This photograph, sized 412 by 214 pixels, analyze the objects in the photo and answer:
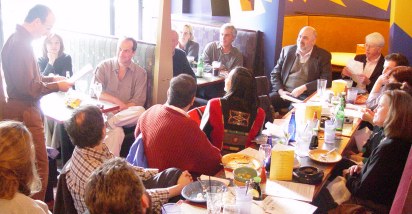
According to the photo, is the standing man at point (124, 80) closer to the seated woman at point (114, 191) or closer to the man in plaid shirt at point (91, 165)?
the man in plaid shirt at point (91, 165)

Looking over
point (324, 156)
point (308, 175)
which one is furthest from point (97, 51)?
point (308, 175)

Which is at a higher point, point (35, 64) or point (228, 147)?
point (35, 64)

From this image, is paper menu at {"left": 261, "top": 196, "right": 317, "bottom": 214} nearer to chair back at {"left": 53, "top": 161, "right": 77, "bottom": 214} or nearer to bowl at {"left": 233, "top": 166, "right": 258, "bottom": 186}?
bowl at {"left": 233, "top": 166, "right": 258, "bottom": 186}

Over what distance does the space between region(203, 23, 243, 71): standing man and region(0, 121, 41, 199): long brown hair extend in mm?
3781

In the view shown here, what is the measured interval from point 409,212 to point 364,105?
2637mm

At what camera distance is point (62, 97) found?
13.0 ft

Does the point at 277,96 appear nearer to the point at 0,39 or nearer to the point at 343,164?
the point at 343,164

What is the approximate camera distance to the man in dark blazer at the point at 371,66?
466 centimetres

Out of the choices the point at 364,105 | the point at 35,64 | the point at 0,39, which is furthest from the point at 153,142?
the point at 0,39

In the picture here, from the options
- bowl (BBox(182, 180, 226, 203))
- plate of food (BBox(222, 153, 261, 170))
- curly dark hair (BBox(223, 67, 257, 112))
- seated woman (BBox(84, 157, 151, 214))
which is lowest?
bowl (BBox(182, 180, 226, 203))

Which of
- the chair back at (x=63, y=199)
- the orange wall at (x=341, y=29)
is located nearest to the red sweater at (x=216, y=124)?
the chair back at (x=63, y=199)

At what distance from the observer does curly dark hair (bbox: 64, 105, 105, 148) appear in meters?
2.30

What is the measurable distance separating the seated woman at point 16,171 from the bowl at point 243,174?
967 mm

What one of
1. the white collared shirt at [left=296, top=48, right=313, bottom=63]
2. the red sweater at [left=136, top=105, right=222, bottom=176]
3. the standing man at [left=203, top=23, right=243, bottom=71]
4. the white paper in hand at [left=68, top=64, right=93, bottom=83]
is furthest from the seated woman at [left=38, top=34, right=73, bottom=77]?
the white collared shirt at [left=296, top=48, right=313, bottom=63]
